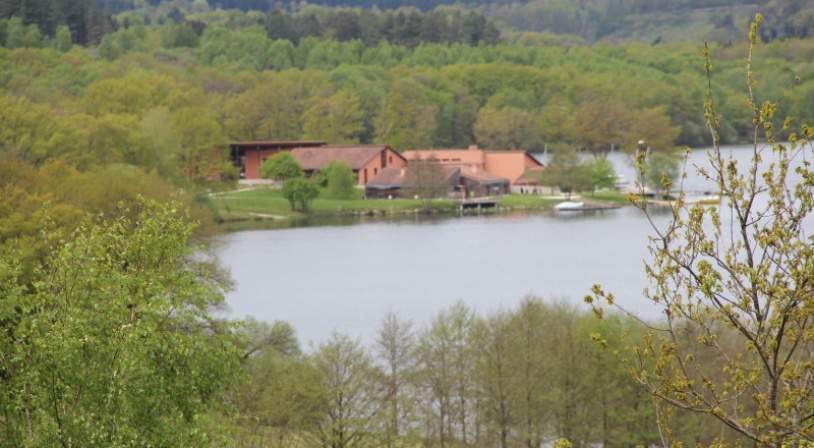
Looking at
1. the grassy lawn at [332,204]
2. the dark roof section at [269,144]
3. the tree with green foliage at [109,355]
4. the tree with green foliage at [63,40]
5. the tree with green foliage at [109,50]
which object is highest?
the tree with green foliage at [63,40]

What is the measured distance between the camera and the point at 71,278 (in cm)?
536

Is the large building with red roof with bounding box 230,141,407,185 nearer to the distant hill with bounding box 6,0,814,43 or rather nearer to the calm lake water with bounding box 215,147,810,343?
the calm lake water with bounding box 215,147,810,343

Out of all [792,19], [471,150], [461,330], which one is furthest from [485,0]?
[461,330]

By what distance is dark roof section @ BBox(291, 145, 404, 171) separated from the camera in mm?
37219

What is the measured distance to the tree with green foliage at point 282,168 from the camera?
3544cm

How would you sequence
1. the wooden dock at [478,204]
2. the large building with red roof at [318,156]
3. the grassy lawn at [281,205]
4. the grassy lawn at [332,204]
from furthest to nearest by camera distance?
the large building with red roof at [318,156], the wooden dock at [478,204], the grassy lawn at [332,204], the grassy lawn at [281,205]

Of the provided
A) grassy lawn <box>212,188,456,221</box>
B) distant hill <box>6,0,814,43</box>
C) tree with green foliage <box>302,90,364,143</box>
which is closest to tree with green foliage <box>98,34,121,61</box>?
tree with green foliage <box>302,90,364,143</box>

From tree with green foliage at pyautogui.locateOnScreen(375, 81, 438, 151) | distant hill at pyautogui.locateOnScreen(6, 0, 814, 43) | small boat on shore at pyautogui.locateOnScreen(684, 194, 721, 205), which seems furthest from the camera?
distant hill at pyautogui.locateOnScreen(6, 0, 814, 43)

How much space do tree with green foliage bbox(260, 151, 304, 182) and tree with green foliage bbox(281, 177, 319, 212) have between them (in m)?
2.04

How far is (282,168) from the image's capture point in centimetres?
3538

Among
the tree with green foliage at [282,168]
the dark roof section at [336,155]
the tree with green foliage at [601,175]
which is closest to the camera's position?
the tree with green foliage at [282,168]

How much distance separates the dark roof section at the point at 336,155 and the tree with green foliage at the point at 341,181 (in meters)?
1.87

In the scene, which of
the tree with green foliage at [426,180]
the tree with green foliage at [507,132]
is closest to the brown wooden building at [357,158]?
the tree with green foliage at [426,180]

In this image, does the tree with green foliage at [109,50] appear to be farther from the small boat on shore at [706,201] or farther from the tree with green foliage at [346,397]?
the tree with green foliage at [346,397]
